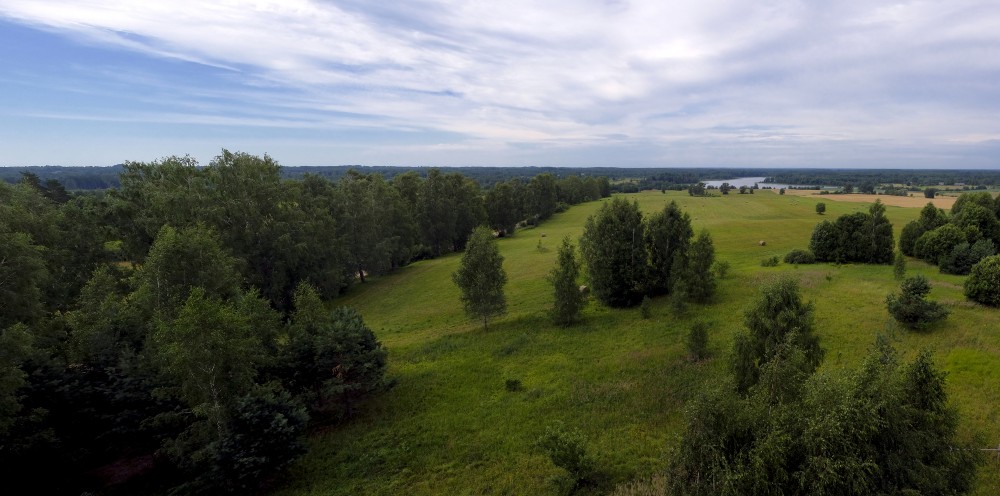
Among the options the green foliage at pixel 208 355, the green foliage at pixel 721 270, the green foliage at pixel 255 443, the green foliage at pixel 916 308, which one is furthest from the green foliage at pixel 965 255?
the green foliage at pixel 208 355

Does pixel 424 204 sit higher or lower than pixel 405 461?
higher

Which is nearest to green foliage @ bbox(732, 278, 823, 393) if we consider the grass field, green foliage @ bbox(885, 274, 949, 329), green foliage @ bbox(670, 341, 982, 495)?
the grass field

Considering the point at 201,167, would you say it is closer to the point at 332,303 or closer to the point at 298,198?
the point at 298,198

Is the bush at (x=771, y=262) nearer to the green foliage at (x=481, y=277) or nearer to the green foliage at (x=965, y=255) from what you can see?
the green foliage at (x=965, y=255)

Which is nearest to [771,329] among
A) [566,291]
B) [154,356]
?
[566,291]

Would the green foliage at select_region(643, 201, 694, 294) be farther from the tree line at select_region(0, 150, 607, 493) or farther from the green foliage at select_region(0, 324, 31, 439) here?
the green foliage at select_region(0, 324, 31, 439)

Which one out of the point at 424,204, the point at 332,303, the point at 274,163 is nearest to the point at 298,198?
the point at 274,163
